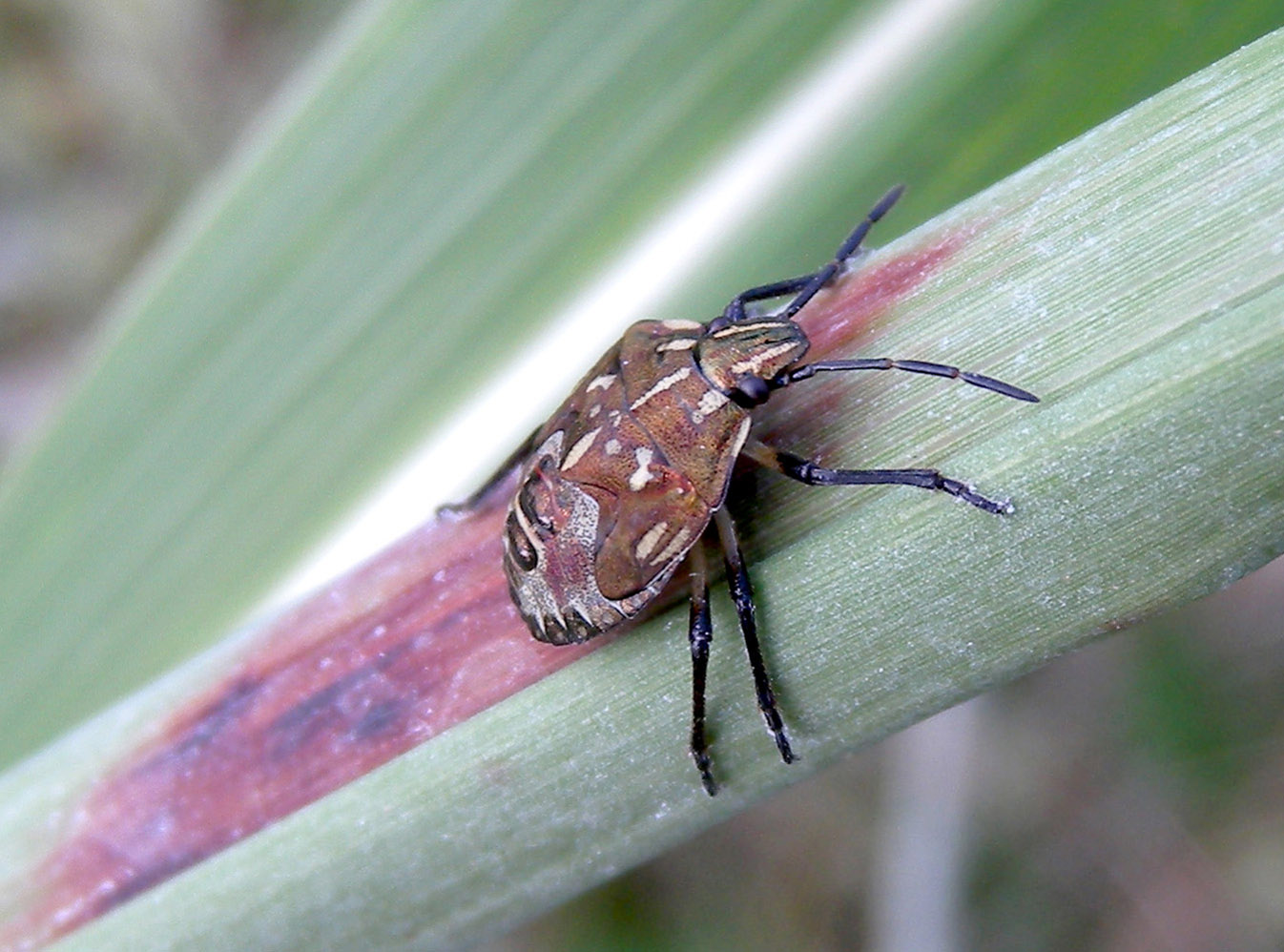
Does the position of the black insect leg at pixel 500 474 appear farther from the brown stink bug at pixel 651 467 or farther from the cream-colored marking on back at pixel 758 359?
the cream-colored marking on back at pixel 758 359

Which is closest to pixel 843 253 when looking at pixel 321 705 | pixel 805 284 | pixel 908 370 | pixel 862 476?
pixel 805 284

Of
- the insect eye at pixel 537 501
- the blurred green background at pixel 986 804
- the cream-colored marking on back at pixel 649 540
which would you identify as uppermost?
the insect eye at pixel 537 501

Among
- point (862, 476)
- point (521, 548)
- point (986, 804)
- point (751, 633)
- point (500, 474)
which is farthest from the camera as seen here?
point (986, 804)

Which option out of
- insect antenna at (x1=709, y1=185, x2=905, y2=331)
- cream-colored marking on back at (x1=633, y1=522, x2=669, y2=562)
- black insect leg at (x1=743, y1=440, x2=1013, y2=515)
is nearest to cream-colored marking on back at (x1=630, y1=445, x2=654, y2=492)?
cream-colored marking on back at (x1=633, y1=522, x2=669, y2=562)

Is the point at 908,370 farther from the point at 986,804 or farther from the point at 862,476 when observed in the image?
the point at 986,804

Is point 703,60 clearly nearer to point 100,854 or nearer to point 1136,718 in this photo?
point 100,854

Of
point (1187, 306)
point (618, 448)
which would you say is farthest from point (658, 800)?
point (1187, 306)

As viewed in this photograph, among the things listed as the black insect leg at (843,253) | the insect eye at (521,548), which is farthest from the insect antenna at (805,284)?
the insect eye at (521,548)
